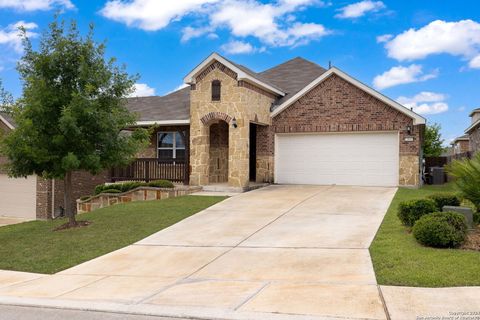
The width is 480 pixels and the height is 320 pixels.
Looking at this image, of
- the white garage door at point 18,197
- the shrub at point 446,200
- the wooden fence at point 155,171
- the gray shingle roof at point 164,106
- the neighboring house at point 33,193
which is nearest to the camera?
the shrub at point 446,200

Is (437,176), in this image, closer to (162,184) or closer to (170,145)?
(170,145)

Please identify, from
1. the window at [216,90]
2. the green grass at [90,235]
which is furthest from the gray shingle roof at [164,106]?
the green grass at [90,235]

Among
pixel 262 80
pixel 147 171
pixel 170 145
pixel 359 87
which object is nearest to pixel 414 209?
pixel 359 87

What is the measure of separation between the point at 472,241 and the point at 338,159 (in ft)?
36.9

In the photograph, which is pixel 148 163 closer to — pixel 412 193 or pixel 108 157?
pixel 108 157

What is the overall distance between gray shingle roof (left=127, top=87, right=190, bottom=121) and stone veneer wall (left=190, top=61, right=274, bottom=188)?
1.10 metres

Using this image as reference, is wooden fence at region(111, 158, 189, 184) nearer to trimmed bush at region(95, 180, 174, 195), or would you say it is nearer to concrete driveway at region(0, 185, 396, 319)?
trimmed bush at region(95, 180, 174, 195)

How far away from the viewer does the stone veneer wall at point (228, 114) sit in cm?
A: 1886

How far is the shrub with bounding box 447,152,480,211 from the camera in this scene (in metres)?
10.0

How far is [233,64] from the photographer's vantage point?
1873 centimetres

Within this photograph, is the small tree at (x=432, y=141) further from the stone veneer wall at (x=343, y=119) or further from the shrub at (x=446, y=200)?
the shrub at (x=446, y=200)

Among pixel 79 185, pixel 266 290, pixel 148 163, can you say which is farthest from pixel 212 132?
pixel 266 290

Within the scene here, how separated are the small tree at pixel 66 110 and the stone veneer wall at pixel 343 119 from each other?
356 inches

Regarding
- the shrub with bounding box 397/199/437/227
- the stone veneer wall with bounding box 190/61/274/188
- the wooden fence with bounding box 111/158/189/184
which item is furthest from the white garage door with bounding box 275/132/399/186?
the shrub with bounding box 397/199/437/227
